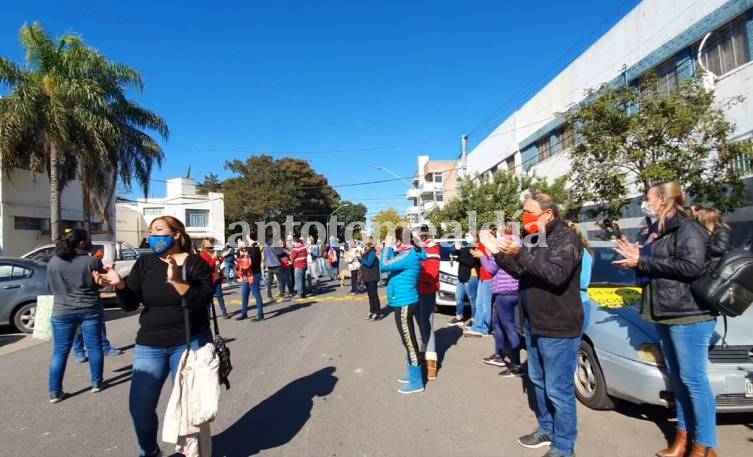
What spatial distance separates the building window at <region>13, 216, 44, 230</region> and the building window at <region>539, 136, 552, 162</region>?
77.8 feet

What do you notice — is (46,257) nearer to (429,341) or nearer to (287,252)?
(287,252)

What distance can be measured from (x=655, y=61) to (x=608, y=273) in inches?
464

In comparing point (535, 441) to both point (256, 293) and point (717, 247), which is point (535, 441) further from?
point (256, 293)

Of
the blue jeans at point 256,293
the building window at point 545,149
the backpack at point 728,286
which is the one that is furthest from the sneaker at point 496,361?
the building window at point 545,149

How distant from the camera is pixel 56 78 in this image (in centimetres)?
1767

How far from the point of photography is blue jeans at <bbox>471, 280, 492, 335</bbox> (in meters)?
7.73

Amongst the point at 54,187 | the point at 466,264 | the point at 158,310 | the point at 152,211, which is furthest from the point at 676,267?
the point at 152,211

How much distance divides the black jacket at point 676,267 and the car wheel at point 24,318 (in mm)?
10695

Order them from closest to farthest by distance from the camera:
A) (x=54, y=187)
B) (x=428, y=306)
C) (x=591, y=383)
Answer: (x=591, y=383), (x=428, y=306), (x=54, y=187)

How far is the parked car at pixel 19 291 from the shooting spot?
9359 millimetres

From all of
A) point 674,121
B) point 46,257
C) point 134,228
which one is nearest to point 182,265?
point 674,121

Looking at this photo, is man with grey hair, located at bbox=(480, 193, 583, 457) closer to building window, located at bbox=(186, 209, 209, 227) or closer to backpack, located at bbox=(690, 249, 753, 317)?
backpack, located at bbox=(690, 249, 753, 317)

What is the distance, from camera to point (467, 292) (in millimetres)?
8977

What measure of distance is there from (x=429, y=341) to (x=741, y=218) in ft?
32.9
